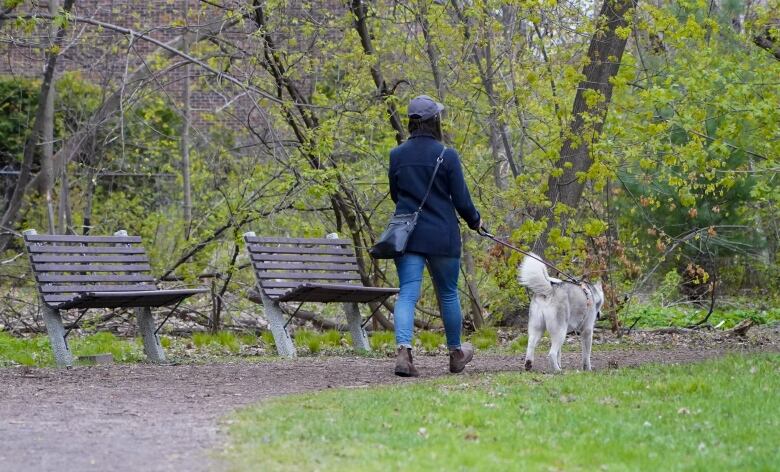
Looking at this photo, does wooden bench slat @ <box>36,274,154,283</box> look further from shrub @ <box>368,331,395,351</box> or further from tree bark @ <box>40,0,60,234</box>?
tree bark @ <box>40,0,60,234</box>

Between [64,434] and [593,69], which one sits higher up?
[593,69]

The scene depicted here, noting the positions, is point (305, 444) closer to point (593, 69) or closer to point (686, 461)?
point (686, 461)

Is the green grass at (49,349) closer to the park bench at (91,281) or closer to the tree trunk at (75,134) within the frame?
the park bench at (91,281)

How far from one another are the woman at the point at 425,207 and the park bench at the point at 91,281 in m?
2.35

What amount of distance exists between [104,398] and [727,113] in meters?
6.60

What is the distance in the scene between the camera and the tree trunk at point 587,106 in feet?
37.3

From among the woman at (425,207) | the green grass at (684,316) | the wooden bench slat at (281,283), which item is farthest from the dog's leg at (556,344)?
the green grass at (684,316)

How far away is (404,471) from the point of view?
494cm

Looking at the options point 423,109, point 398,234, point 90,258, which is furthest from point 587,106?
point 90,258

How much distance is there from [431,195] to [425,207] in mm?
99

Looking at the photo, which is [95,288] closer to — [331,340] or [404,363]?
[331,340]

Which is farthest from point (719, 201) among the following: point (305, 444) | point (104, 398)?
point (305, 444)

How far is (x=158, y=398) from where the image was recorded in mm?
7578

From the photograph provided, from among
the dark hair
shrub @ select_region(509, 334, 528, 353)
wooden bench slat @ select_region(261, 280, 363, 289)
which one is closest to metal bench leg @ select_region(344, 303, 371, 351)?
wooden bench slat @ select_region(261, 280, 363, 289)
